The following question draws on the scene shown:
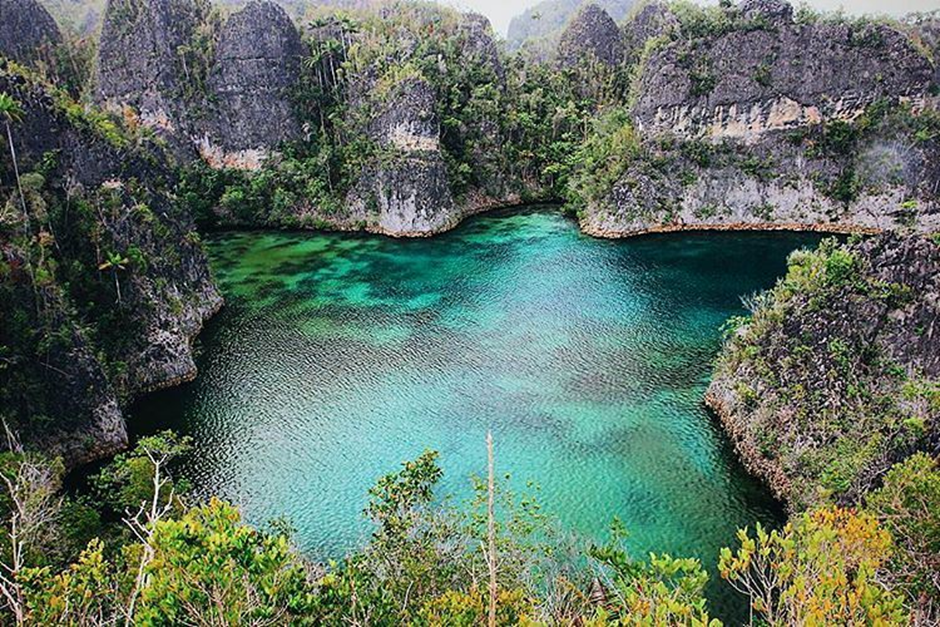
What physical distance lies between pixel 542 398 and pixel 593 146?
3773cm

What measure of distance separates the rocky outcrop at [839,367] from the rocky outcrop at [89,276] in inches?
860

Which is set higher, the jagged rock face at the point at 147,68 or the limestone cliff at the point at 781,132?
the jagged rock face at the point at 147,68

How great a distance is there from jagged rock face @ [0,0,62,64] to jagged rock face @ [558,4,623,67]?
54413mm

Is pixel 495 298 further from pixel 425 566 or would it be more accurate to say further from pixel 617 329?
pixel 425 566

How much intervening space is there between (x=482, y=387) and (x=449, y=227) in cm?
2871

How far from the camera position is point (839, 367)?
64.8ft

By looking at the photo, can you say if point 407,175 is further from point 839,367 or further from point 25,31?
point 25,31

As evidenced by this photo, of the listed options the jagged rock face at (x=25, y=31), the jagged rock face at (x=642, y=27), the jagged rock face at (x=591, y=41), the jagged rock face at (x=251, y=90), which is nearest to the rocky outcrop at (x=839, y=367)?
the jagged rock face at (x=251, y=90)

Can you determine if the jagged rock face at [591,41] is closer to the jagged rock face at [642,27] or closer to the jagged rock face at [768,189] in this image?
the jagged rock face at [642,27]

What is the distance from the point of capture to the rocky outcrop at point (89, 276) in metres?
21.5

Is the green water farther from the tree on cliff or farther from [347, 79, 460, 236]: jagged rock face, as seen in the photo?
the tree on cliff

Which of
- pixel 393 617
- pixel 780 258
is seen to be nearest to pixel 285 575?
pixel 393 617

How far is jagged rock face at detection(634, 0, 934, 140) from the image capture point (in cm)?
4997

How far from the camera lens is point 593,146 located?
2295 inches
